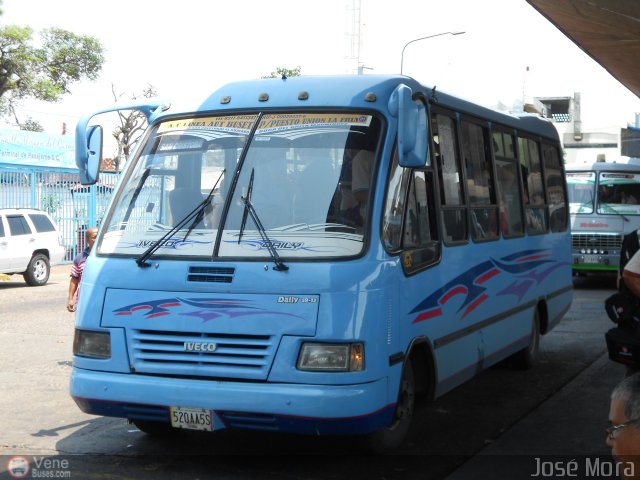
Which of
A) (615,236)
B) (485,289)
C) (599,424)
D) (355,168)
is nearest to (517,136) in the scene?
(485,289)

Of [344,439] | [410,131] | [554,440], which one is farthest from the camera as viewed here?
[554,440]

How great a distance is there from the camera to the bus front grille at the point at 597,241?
1989cm

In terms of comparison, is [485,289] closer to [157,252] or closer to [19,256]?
[157,252]

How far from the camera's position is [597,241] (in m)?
20.0

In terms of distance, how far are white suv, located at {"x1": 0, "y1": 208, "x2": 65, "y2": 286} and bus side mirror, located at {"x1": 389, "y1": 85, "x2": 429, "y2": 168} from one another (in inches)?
639

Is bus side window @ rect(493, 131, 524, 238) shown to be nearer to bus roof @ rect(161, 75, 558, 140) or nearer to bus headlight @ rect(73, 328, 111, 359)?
bus roof @ rect(161, 75, 558, 140)

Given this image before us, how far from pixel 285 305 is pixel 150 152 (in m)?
1.82

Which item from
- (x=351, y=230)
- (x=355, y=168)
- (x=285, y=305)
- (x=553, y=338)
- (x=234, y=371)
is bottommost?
(x=553, y=338)

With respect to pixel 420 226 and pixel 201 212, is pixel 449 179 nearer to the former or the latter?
pixel 420 226

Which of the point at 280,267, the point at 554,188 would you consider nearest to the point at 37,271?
the point at 554,188

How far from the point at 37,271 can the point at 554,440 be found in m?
17.0

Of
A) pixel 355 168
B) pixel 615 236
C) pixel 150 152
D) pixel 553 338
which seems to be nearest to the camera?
pixel 355 168

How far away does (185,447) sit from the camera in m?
6.80

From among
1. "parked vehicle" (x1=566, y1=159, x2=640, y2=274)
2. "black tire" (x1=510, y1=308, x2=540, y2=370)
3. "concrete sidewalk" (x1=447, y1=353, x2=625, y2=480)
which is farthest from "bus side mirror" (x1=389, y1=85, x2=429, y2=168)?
"parked vehicle" (x1=566, y1=159, x2=640, y2=274)
